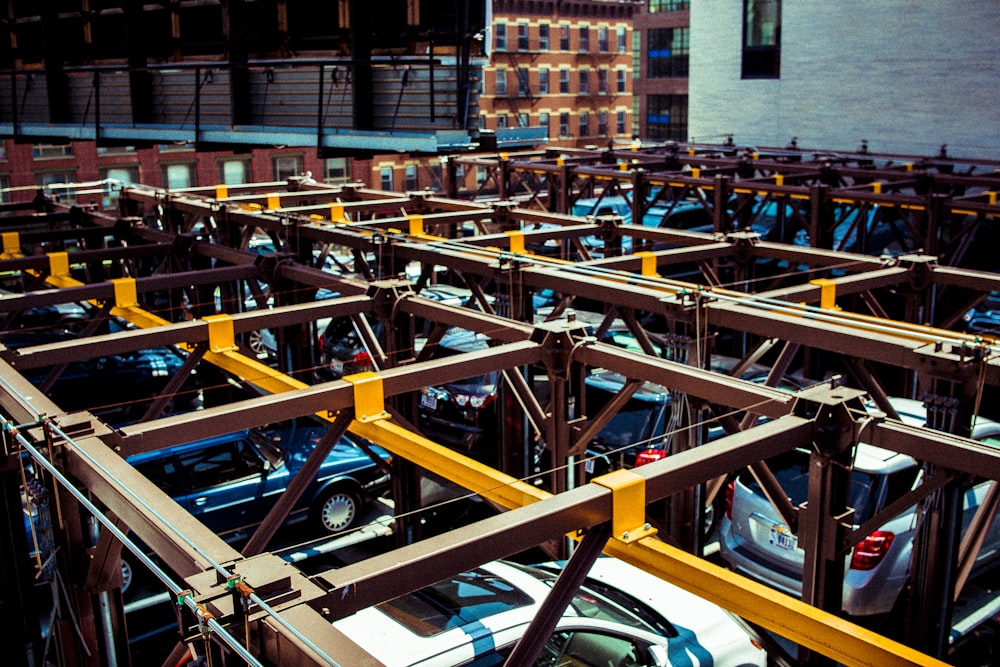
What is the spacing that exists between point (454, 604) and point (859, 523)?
3693 mm

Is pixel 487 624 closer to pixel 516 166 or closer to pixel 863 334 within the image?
pixel 863 334

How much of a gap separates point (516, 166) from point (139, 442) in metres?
18.3

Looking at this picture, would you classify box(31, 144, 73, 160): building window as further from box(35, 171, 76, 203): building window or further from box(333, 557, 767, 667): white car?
box(333, 557, 767, 667): white car

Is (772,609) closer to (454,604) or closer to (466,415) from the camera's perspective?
(454,604)

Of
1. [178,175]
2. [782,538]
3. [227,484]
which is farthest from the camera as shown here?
[178,175]

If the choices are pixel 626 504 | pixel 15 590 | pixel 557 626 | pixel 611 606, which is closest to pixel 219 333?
pixel 15 590

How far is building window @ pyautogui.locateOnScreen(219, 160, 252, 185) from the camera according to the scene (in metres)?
48.0

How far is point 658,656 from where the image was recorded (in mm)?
6703

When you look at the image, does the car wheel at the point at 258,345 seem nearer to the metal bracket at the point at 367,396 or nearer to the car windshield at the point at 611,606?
the car windshield at the point at 611,606

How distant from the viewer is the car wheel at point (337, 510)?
11234 millimetres

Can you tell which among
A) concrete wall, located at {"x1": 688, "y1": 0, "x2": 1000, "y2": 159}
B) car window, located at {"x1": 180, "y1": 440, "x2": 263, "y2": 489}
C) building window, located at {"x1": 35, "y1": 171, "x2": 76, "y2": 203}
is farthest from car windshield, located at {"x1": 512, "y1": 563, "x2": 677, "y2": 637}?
building window, located at {"x1": 35, "y1": 171, "x2": 76, "y2": 203}

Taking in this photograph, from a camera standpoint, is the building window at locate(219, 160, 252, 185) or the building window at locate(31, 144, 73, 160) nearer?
the building window at locate(31, 144, 73, 160)

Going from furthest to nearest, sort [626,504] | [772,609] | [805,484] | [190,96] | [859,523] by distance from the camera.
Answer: [190,96] < [805,484] < [859,523] < [772,609] < [626,504]

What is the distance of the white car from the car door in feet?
13.3
